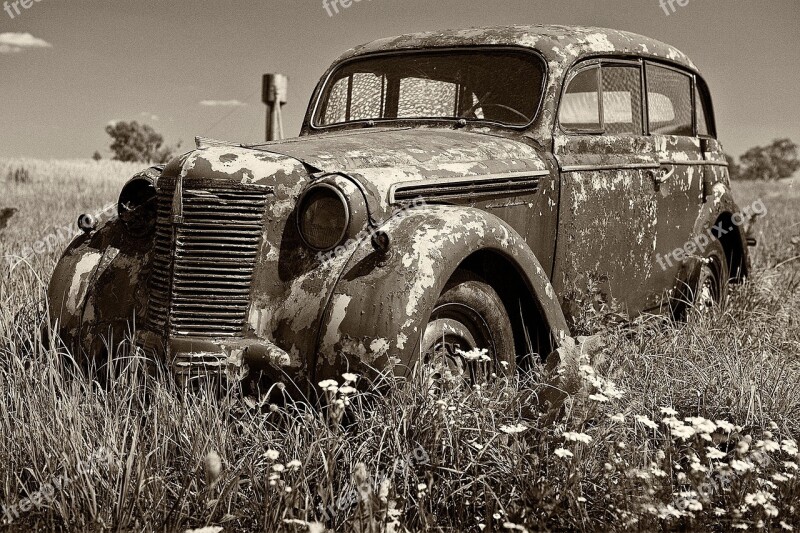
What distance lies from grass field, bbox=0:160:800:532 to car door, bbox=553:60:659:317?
0.99 m

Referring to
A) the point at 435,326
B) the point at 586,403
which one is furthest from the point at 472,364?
the point at 586,403

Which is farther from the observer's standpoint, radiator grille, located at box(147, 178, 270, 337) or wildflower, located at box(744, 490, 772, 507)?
radiator grille, located at box(147, 178, 270, 337)

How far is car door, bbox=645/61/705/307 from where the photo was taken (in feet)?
15.4

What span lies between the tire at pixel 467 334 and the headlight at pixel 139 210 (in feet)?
4.25

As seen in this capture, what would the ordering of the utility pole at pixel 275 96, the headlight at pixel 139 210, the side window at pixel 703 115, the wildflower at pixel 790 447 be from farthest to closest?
the utility pole at pixel 275 96 → the side window at pixel 703 115 → the headlight at pixel 139 210 → the wildflower at pixel 790 447

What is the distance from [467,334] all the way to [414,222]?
0.52 metres

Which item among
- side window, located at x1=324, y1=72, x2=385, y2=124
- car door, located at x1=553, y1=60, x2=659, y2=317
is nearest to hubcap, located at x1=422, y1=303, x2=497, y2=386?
car door, located at x1=553, y1=60, x2=659, y2=317

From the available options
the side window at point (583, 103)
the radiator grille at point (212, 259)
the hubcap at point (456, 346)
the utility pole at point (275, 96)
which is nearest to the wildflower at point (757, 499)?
the hubcap at point (456, 346)

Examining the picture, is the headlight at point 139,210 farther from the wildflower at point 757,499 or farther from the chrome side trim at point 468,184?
the wildflower at point 757,499

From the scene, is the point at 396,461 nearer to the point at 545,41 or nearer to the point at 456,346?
the point at 456,346

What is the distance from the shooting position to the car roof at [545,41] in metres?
4.09

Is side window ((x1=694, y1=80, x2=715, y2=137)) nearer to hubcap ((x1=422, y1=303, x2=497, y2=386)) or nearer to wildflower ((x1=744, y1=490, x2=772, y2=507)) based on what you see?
hubcap ((x1=422, y1=303, x2=497, y2=386))

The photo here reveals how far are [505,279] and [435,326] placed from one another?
1.64 feet

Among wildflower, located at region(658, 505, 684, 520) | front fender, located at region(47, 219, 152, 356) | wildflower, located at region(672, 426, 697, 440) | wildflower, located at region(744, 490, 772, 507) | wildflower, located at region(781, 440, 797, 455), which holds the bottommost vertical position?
wildflower, located at region(658, 505, 684, 520)
